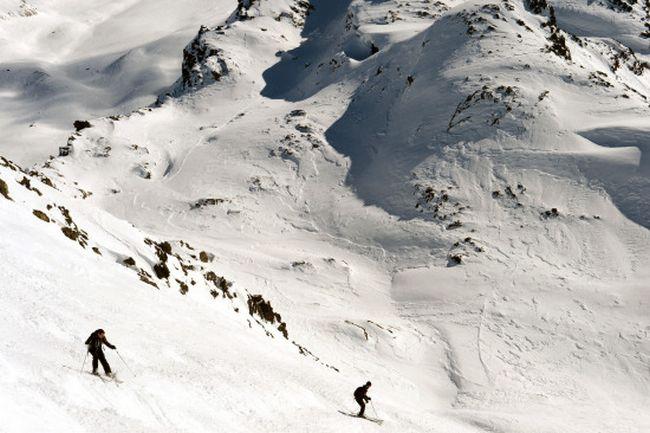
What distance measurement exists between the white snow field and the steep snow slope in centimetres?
80

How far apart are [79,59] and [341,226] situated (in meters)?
73.4

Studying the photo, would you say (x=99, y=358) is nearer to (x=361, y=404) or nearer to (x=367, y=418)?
(x=361, y=404)

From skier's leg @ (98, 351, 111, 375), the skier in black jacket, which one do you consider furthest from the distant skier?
the skier in black jacket

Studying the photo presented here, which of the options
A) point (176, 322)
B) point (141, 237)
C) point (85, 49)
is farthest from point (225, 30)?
point (176, 322)

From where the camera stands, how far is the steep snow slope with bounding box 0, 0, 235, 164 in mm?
81981

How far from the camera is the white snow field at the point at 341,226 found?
18.3m

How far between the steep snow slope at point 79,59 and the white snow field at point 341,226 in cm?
80

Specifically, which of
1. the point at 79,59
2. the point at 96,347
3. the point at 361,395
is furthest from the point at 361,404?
the point at 79,59

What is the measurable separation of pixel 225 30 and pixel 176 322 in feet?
238

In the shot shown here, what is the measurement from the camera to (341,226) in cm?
5134

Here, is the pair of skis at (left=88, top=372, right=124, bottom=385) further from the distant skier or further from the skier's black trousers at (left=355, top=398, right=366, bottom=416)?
the skier's black trousers at (left=355, top=398, right=366, bottom=416)

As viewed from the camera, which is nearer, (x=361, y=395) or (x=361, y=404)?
(x=361, y=395)

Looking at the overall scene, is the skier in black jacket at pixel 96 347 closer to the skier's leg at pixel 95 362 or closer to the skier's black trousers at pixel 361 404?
the skier's leg at pixel 95 362

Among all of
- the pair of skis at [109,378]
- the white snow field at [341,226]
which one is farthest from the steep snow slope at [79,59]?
the pair of skis at [109,378]
